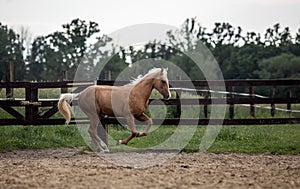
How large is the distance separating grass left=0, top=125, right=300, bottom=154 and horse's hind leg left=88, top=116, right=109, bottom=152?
302 mm

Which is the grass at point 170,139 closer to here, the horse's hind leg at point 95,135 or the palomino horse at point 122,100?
the horse's hind leg at point 95,135

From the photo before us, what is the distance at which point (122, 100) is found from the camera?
10328mm

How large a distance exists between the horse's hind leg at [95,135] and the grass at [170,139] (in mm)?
302

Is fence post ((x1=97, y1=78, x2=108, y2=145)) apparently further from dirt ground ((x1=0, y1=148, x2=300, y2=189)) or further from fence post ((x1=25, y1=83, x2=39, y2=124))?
fence post ((x1=25, y1=83, x2=39, y2=124))

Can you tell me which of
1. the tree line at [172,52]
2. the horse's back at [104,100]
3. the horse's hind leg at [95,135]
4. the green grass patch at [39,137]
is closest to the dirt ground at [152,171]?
the horse's hind leg at [95,135]

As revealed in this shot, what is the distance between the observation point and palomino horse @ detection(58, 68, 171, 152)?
33.5 feet

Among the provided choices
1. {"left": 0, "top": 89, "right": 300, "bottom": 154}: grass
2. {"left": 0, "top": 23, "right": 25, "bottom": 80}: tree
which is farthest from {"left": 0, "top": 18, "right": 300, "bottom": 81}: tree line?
{"left": 0, "top": 89, "right": 300, "bottom": 154}: grass

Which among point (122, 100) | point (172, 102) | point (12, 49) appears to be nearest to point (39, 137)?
point (122, 100)

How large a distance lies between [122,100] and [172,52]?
47.4 m

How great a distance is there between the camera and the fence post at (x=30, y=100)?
11.6 meters

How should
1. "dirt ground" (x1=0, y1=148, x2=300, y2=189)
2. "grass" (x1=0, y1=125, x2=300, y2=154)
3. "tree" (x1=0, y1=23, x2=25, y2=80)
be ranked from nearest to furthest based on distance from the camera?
"dirt ground" (x1=0, y1=148, x2=300, y2=189)
"grass" (x1=0, y1=125, x2=300, y2=154)
"tree" (x1=0, y1=23, x2=25, y2=80)

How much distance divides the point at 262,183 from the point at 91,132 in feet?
16.5

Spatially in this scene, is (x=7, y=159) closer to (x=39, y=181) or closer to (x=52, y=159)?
(x=52, y=159)

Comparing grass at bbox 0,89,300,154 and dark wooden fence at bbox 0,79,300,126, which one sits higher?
dark wooden fence at bbox 0,79,300,126
